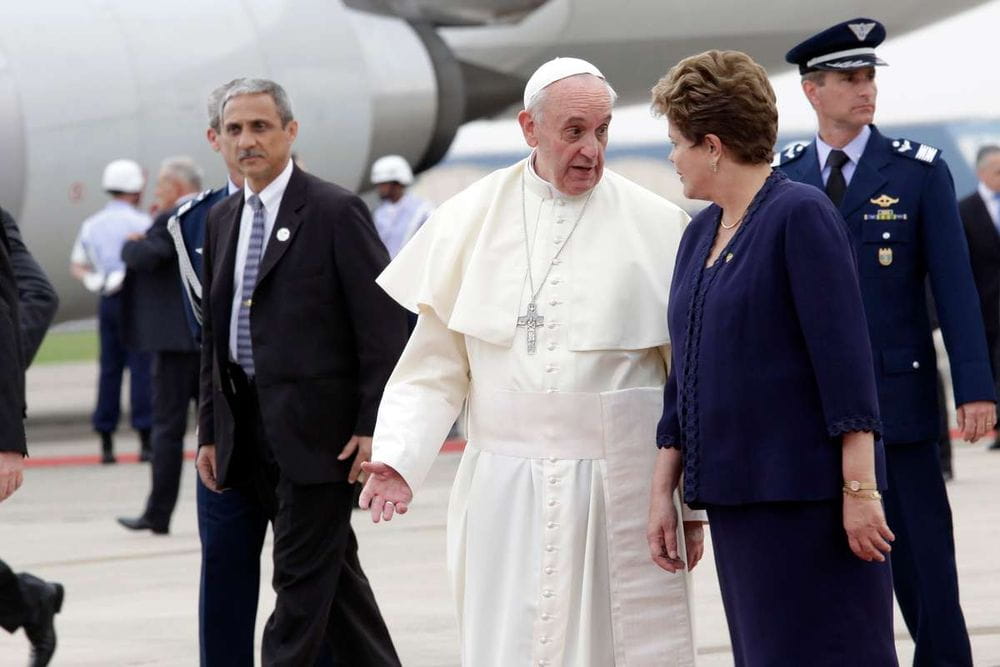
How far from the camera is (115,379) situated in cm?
1135

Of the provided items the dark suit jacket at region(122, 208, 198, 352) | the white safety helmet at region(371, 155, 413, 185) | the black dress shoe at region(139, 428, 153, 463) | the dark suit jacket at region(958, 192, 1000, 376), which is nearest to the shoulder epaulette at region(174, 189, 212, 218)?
the dark suit jacket at region(122, 208, 198, 352)

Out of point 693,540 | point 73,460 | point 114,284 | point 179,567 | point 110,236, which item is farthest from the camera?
point 73,460

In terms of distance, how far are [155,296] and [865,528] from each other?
641 cm

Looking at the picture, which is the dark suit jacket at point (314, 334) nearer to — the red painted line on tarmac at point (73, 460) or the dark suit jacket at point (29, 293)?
the dark suit jacket at point (29, 293)

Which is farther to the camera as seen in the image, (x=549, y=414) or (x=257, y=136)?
(x=257, y=136)

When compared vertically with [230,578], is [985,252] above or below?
above

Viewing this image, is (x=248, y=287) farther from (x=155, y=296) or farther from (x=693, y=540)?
(x=155, y=296)

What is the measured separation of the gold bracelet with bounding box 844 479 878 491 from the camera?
322 centimetres

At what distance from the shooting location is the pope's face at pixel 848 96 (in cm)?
458

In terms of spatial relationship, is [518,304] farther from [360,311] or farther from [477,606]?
[360,311]

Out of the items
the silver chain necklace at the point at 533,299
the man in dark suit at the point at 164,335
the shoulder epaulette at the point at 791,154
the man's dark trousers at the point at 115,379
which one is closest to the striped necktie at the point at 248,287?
the silver chain necklace at the point at 533,299

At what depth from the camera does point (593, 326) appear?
3.77m

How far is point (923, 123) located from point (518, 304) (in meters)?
44.1

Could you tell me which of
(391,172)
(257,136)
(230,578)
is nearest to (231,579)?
(230,578)
